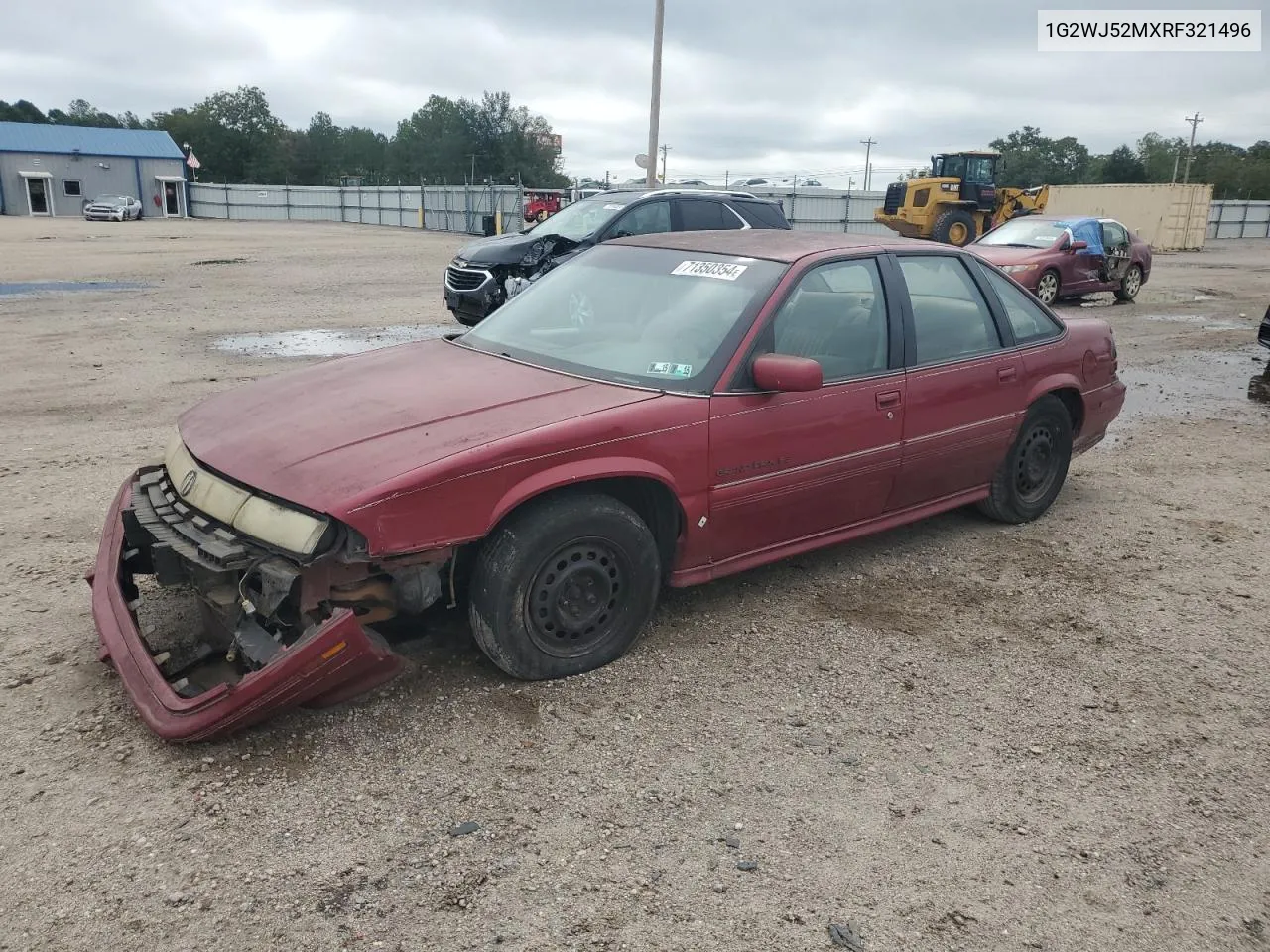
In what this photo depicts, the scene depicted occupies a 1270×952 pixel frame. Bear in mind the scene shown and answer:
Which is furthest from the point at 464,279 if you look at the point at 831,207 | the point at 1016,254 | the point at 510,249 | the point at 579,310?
the point at 831,207

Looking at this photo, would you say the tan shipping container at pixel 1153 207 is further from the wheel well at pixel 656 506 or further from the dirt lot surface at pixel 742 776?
the wheel well at pixel 656 506

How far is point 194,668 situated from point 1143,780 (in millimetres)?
3137

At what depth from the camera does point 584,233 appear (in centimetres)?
1165

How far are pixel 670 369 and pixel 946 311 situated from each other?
1719 mm

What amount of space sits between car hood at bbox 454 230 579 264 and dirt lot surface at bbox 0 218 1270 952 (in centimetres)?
676

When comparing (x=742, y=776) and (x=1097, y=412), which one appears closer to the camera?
(x=742, y=776)

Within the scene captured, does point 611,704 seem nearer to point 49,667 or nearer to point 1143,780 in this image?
point 1143,780

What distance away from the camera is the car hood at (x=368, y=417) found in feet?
10.2

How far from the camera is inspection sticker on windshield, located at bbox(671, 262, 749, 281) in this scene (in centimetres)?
423

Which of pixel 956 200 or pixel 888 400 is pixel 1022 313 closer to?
pixel 888 400

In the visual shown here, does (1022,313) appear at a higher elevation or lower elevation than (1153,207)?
lower

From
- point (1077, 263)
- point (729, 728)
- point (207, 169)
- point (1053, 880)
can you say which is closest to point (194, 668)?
point (729, 728)

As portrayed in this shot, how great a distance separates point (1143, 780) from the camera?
10.2ft

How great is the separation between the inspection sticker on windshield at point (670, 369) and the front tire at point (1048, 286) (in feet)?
41.6
